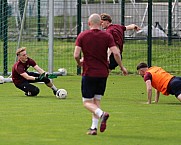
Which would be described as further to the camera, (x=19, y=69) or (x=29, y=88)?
(x=29, y=88)

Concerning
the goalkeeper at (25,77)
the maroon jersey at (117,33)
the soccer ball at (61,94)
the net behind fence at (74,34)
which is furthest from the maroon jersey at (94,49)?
the net behind fence at (74,34)

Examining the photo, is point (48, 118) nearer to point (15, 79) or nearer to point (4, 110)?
point (4, 110)

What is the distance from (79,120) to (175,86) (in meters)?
2.88

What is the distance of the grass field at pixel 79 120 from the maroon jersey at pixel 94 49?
34.7 inches

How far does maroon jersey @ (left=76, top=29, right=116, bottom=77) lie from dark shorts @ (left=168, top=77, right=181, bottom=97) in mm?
3728

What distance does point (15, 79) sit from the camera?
17.2 meters

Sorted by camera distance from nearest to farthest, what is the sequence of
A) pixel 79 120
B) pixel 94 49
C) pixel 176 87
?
pixel 94 49 < pixel 79 120 < pixel 176 87

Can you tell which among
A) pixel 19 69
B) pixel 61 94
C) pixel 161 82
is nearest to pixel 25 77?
pixel 19 69

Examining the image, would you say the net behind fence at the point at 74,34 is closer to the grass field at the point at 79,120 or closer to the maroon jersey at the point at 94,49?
the grass field at the point at 79,120

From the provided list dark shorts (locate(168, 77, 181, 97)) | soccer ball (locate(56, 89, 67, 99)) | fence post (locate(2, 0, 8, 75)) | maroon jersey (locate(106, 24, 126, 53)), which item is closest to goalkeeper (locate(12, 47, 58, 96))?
soccer ball (locate(56, 89, 67, 99))

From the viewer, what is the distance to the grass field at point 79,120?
410 inches

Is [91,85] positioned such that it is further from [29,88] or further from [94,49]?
[29,88]

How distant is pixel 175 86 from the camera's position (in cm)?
1463

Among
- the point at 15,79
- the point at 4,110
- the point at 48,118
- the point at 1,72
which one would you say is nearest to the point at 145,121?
the point at 48,118
